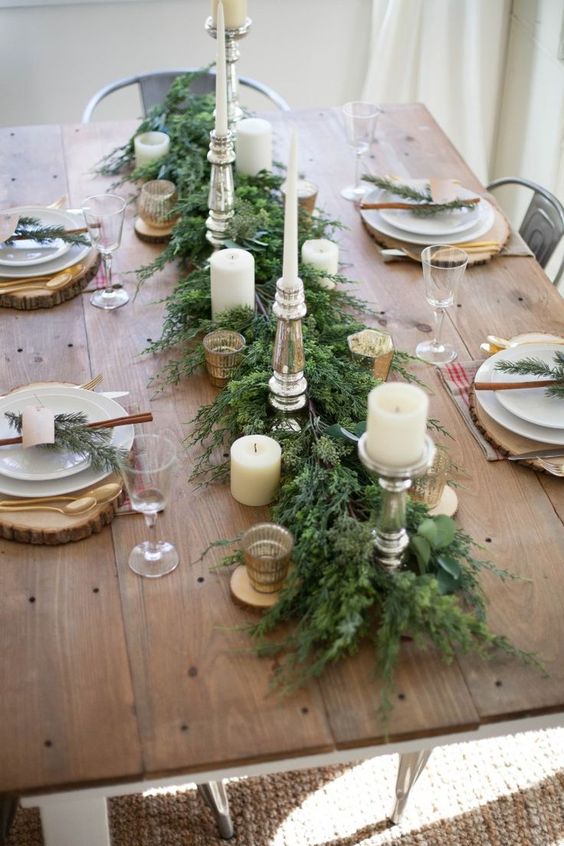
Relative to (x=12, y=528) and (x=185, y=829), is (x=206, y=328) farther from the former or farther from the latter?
(x=185, y=829)

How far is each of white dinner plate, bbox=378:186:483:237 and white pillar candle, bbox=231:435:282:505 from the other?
0.82 meters

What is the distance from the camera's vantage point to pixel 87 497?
4.58ft

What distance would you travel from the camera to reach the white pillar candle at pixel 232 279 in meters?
1.69

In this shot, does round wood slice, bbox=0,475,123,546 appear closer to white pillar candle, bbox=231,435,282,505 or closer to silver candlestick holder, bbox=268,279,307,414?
white pillar candle, bbox=231,435,282,505

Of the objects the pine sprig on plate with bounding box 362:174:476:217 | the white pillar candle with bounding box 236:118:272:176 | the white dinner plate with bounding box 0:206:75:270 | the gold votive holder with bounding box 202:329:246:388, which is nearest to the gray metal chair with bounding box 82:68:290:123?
the white pillar candle with bounding box 236:118:272:176

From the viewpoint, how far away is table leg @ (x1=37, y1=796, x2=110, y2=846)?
1.31 meters

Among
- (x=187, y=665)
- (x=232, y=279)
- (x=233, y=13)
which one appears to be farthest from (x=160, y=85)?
(x=187, y=665)

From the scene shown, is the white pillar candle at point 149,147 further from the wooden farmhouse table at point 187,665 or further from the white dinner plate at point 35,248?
the wooden farmhouse table at point 187,665

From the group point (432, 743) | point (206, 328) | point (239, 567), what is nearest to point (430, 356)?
point (206, 328)

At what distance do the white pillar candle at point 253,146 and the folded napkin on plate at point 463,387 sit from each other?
28.7 inches

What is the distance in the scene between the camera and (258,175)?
7.04ft

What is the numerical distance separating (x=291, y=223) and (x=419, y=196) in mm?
921

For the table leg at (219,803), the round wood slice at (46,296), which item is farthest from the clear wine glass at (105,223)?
the table leg at (219,803)

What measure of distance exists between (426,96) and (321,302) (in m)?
2.15
